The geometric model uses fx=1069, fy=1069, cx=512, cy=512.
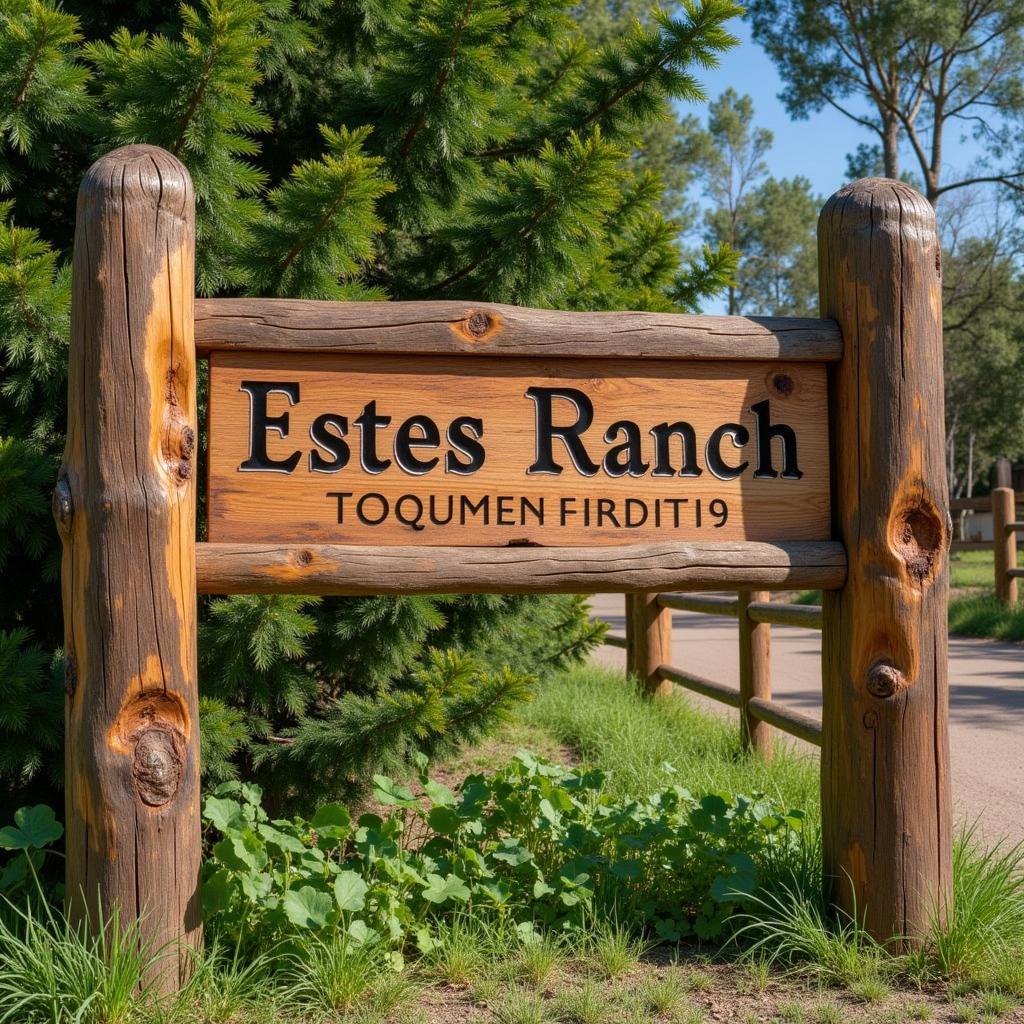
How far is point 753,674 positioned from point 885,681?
2.72 meters

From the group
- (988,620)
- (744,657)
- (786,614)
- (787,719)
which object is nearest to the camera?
(787,719)

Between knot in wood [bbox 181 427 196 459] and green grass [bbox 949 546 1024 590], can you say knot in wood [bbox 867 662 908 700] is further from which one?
green grass [bbox 949 546 1024 590]

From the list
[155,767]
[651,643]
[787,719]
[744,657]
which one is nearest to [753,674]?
[744,657]

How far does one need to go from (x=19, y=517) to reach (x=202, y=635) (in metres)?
0.65

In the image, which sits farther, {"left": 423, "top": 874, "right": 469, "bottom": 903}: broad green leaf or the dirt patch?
{"left": 423, "top": 874, "right": 469, "bottom": 903}: broad green leaf

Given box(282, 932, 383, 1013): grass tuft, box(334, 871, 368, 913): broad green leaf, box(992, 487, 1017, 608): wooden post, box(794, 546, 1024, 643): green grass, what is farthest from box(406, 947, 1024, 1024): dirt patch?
box(992, 487, 1017, 608): wooden post

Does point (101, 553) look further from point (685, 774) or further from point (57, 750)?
point (685, 774)

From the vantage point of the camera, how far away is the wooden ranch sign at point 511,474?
2617mm

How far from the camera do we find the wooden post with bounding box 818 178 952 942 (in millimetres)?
2934

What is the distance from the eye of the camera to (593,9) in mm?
24312

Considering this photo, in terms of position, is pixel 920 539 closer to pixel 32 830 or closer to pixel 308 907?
pixel 308 907

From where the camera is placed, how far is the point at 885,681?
9.65 feet

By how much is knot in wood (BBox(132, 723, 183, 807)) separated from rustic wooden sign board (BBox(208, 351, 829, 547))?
0.54 meters

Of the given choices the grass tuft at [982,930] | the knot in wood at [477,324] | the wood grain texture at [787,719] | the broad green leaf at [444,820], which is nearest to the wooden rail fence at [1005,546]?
the wood grain texture at [787,719]
